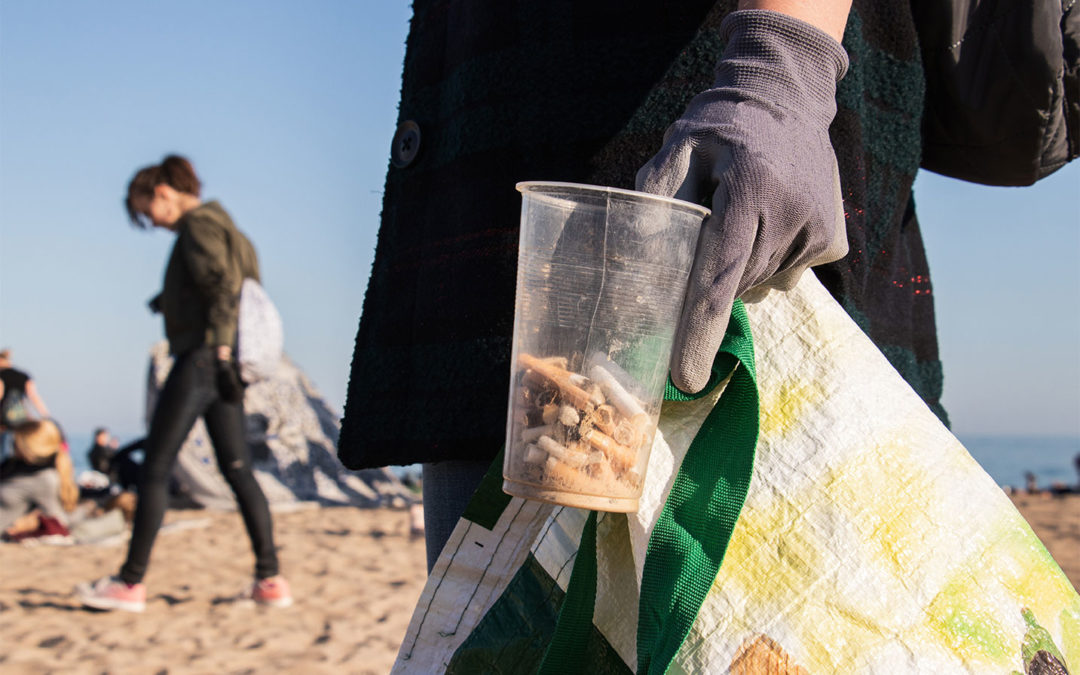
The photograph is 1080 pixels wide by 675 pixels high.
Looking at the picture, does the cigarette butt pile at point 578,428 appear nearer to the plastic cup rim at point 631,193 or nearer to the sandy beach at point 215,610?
the plastic cup rim at point 631,193

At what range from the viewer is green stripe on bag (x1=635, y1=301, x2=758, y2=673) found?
909 mm

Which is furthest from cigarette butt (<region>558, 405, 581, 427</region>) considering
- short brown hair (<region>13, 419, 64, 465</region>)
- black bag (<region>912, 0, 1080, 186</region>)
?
short brown hair (<region>13, 419, 64, 465</region>)

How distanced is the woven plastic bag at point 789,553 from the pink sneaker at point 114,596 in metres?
3.74

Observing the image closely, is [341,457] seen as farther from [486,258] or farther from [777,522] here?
[777,522]

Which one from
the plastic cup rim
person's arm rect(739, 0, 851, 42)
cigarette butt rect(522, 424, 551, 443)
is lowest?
cigarette butt rect(522, 424, 551, 443)

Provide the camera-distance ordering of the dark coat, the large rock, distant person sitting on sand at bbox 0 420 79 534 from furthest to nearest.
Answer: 1. the large rock
2. distant person sitting on sand at bbox 0 420 79 534
3. the dark coat

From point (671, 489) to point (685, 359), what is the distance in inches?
5.3

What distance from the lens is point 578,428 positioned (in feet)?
2.91

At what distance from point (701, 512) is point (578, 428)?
16 cm

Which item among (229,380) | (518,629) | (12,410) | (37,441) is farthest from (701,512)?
(12,410)

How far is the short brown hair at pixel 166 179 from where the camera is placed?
4.51 m

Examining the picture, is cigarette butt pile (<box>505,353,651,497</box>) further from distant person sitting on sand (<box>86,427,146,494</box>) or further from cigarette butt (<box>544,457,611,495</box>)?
distant person sitting on sand (<box>86,427,146,494</box>)

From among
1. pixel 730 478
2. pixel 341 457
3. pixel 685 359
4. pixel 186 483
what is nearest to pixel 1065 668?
pixel 730 478

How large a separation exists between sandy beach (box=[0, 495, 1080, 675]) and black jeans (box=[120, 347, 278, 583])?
1.20ft
